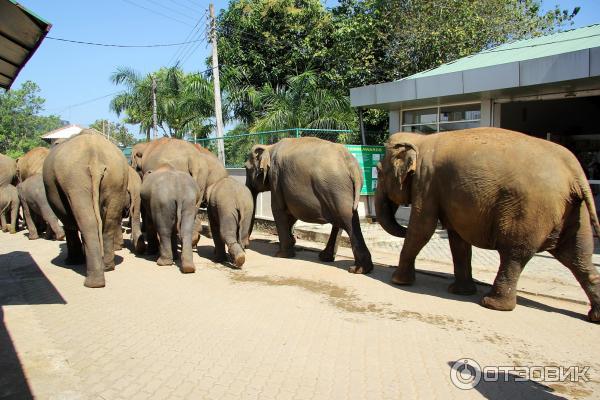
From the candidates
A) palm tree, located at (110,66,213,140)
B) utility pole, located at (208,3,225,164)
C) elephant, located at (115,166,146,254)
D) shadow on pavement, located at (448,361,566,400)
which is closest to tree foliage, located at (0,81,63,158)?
palm tree, located at (110,66,213,140)

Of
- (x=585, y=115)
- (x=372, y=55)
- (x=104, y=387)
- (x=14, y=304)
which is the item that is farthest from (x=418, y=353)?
(x=372, y=55)

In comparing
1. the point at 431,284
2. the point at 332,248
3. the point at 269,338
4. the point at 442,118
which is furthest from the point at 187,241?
the point at 442,118

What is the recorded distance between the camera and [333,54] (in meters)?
23.2

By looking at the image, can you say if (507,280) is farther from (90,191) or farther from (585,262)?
(90,191)

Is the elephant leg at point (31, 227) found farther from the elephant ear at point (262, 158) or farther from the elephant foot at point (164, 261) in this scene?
the elephant ear at point (262, 158)

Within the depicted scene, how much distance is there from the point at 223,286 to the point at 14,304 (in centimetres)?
257

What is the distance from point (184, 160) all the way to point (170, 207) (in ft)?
8.25

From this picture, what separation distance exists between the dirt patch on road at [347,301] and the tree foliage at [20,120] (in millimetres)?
45674

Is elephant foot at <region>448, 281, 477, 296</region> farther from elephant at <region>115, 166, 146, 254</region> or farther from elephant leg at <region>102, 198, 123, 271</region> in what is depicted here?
elephant at <region>115, 166, 146, 254</region>

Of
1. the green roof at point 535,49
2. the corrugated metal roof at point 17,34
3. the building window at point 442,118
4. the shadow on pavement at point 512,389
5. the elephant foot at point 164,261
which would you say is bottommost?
the shadow on pavement at point 512,389

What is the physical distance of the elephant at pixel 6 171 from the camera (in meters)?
14.2

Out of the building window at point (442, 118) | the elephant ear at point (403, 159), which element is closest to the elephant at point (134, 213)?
the elephant ear at point (403, 159)

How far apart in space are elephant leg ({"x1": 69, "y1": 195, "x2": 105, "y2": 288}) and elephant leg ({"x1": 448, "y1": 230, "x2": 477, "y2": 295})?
15.5ft

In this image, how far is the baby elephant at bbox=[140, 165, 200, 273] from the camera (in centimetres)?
830
